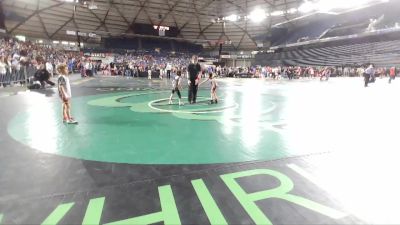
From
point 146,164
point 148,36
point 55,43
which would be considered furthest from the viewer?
point 148,36

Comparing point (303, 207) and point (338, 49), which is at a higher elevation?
point (338, 49)

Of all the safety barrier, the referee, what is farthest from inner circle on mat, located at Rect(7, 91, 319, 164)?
the safety barrier

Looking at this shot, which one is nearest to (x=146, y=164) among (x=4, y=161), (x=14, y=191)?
(x=14, y=191)

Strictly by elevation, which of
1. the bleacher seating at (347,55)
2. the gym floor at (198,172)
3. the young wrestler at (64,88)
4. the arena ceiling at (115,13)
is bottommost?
the gym floor at (198,172)

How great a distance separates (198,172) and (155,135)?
83.2 inches

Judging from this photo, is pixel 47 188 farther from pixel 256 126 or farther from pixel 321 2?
pixel 321 2

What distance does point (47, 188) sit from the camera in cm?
310

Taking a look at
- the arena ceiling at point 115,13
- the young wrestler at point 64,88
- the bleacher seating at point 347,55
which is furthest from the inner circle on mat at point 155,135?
the bleacher seating at point 347,55

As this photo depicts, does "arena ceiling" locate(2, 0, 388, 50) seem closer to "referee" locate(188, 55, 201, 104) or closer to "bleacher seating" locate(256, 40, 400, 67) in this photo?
"bleacher seating" locate(256, 40, 400, 67)

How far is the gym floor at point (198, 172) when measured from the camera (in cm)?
260

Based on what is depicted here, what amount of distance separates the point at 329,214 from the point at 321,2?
35.7m

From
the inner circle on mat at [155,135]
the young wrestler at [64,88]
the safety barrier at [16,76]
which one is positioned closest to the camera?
the inner circle on mat at [155,135]

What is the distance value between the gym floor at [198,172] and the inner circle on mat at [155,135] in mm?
21

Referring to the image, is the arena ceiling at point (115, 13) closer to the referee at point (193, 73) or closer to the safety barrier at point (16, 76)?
the safety barrier at point (16, 76)
